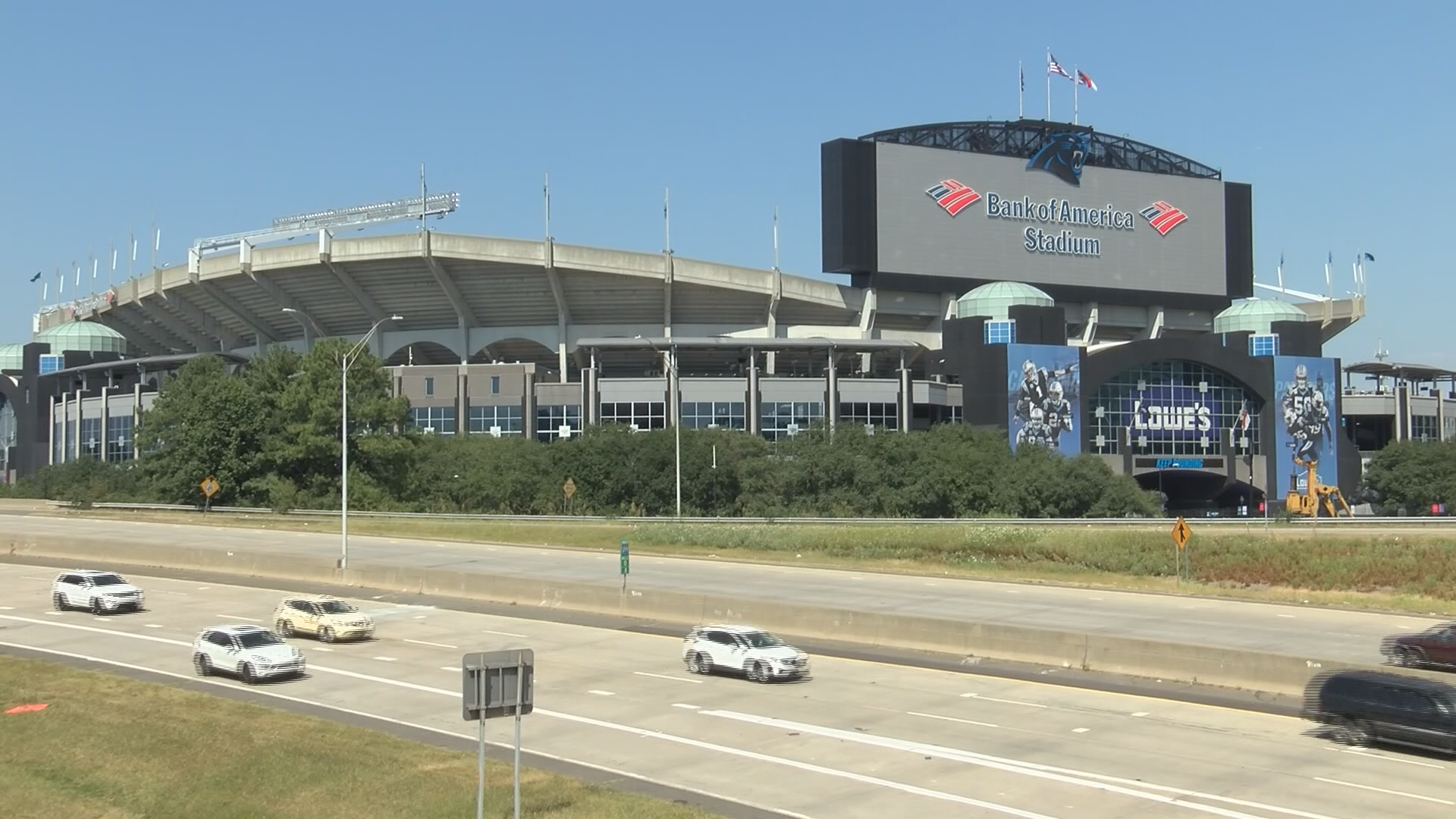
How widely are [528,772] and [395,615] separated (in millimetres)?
21704

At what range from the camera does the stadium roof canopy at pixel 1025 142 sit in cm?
12719

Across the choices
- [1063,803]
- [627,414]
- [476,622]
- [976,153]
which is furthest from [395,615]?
[976,153]

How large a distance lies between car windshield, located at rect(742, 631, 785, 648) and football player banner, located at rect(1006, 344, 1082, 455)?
76.8m

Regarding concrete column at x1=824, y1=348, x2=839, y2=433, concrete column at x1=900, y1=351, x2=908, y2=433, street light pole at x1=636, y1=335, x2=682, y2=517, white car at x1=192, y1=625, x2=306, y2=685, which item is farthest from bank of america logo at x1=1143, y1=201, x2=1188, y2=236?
white car at x1=192, y1=625, x2=306, y2=685

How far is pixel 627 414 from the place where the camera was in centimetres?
10694

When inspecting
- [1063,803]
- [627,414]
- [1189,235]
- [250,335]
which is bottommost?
[1063,803]

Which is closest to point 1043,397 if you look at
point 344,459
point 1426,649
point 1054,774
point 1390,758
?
point 344,459

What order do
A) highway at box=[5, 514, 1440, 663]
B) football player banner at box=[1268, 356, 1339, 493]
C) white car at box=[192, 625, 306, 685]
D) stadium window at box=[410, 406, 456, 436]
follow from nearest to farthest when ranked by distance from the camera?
white car at box=[192, 625, 306, 685] → highway at box=[5, 514, 1440, 663] → stadium window at box=[410, 406, 456, 436] → football player banner at box=[1268, 356, 1339, 493]

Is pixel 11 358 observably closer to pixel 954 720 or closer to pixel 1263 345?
pixel 1263 345

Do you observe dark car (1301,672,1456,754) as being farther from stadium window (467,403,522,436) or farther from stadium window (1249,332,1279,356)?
stadium window (1249,332,1279,356)

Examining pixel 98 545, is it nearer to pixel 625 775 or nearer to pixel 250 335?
pixel 625 775

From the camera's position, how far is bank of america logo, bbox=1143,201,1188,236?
137125mm

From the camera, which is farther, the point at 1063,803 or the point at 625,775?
the point at 625,775

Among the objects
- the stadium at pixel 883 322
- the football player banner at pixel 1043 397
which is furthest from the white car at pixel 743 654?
the football player banner at pixel 1043 397
